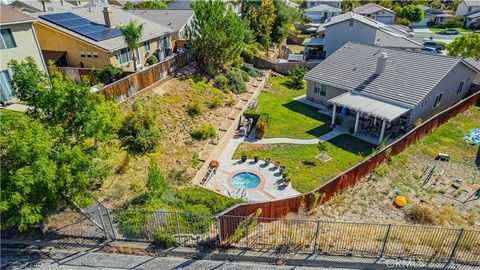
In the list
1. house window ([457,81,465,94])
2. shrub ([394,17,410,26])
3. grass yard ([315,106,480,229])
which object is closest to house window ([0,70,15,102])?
grass yard ([315,106,480,229])

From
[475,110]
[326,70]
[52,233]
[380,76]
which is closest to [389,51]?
[380,76]

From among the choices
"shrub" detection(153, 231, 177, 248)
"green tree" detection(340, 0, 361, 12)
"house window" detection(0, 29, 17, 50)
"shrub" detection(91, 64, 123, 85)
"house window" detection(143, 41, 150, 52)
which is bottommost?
"shrub" detection(153, 231, 177, 248)

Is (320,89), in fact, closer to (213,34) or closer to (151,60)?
(213,34)

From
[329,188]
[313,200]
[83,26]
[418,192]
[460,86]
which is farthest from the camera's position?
[460,86]

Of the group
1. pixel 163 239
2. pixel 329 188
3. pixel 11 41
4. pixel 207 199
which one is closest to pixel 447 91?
pixel 329 188

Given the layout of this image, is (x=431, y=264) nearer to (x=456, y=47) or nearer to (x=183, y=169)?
(x=183, y=169)

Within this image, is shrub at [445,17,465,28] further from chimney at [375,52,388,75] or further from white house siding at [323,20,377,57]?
chimney at [375,52,388,75]
